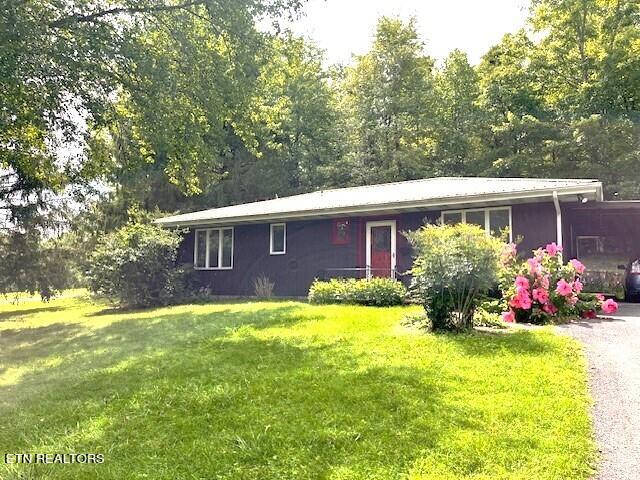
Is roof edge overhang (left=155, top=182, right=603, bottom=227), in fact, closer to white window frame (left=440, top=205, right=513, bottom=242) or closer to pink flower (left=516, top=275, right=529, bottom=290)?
white window frame (left=440, top=205, right=513, bottom=242)

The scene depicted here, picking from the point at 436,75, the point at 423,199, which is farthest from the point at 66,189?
the point at 436,75

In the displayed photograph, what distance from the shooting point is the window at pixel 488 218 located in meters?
11.5

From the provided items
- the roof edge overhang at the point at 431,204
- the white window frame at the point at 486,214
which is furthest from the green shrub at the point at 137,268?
the white window frame at the point at 486,214

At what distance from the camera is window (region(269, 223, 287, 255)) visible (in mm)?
15047

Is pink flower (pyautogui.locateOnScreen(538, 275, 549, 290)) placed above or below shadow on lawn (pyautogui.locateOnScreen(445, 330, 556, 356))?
above

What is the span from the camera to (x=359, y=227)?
13609 millimetres

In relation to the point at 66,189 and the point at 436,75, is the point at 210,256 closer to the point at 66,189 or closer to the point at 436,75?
the point at 66,189

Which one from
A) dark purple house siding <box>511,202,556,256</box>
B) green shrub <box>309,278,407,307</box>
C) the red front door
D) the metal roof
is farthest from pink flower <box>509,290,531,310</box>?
the red front door

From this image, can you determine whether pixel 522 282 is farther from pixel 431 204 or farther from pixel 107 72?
pixel 107 72

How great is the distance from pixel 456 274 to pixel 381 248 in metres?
6.26

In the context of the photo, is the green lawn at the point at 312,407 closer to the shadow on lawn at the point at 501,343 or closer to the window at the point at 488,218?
the shadow on lawn at the point at 501,343

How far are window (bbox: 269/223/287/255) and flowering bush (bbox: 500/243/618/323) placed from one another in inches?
306

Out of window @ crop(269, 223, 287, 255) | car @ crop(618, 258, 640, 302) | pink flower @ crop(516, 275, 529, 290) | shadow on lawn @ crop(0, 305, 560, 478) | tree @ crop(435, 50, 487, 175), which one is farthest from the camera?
tree @ crop(435, 50, 487, 175)

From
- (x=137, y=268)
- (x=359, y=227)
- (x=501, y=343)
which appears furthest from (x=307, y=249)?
(x=501, y=343)
